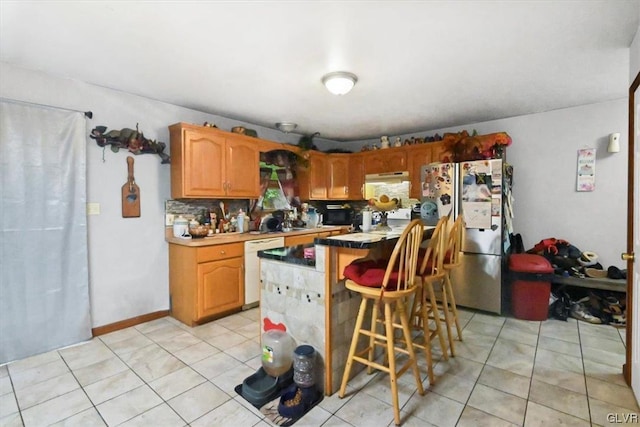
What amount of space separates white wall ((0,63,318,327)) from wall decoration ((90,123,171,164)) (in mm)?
69

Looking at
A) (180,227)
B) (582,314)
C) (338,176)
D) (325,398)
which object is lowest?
(325,398)

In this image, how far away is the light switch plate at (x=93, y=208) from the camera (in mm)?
2742

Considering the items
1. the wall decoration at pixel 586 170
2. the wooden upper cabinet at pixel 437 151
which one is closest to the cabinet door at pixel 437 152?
the wooden upper cabinet at pixel 437 151

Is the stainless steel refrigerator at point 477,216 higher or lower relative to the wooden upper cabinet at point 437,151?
lower

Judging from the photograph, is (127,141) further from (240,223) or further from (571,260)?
(571,260)

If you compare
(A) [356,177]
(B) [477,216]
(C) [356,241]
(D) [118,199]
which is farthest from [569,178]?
(D) [118,199]

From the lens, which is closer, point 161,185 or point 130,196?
point 130,196

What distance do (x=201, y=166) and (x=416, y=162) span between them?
2858 mm

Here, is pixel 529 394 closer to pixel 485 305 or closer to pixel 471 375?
pixel 471 375

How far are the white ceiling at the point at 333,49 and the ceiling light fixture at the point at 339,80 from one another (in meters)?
0.06

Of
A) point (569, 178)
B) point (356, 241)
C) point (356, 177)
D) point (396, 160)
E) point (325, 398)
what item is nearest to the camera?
point (356, 241)

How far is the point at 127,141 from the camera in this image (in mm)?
2910

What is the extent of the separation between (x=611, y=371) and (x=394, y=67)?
9.07ft

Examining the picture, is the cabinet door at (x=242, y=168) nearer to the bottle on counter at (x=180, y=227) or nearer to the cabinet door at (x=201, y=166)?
the cabinet door at (x=201, y=166)
